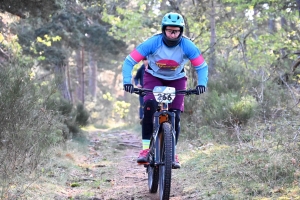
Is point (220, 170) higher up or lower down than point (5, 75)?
lower down

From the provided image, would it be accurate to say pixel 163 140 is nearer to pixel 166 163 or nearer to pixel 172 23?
pixel 166 163

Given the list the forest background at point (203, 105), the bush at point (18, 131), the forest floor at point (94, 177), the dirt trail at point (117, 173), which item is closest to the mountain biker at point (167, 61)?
the dirt trail at point (117, 173)

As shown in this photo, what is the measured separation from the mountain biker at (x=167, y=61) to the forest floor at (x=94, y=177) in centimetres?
69

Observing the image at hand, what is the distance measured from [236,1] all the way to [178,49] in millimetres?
7447

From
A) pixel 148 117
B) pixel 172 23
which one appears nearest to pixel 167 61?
pixel 172 23

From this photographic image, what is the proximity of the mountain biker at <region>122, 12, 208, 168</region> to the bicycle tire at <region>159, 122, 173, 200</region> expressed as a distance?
311 millimetres

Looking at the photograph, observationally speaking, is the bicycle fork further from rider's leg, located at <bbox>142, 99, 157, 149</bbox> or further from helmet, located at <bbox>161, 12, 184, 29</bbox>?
helmet, located at <bbox>161, 12, 184, 29</bbox>

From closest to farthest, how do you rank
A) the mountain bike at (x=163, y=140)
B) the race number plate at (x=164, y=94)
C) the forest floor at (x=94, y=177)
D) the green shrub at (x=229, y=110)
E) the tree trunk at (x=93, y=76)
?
the mountain bike at (x=163, y=140)
the race number plate at (x=164, y=94)
the forest floor at (x=94, y=177)
the green shrub at (x=229, y=110)
the tree trunk at (x=93, y=76)

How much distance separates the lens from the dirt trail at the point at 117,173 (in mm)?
→ 5020

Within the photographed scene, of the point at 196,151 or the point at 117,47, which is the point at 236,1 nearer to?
the point at 196,151

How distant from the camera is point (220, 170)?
5148 millimetres

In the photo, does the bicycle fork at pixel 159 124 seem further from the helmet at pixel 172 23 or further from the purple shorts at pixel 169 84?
the helmet at pixel 172 23

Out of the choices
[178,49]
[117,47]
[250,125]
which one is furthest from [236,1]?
[117,47]

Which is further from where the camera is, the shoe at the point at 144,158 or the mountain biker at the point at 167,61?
the shoe at the point at 144,158
